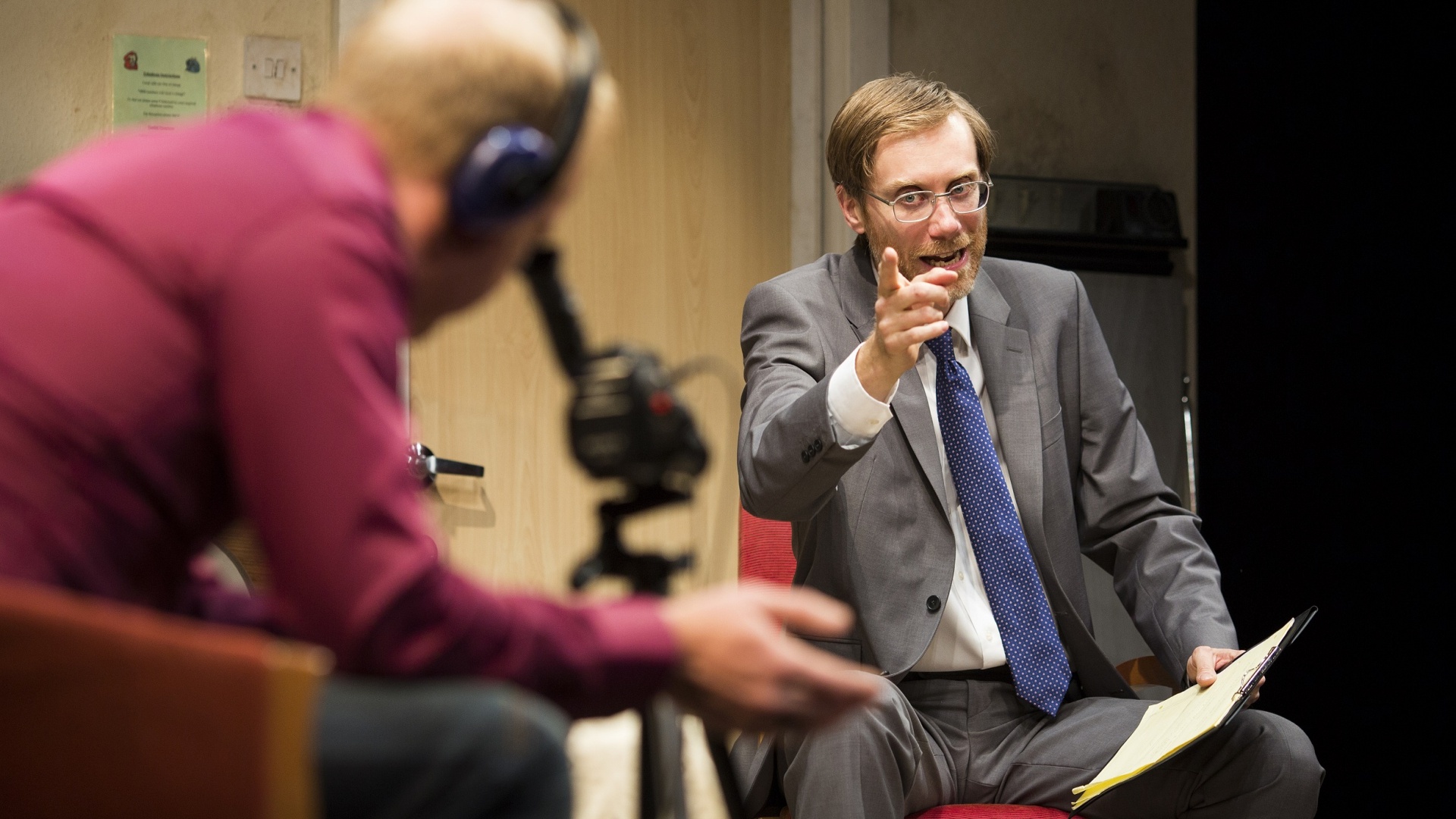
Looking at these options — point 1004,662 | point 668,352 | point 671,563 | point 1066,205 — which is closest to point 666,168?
point 668,352

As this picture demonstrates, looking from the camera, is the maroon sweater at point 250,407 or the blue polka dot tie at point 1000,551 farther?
the blue polka dot tie at point 1000,551

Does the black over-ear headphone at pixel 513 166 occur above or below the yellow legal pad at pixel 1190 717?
above

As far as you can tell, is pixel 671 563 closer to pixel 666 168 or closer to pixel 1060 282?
pixel 1060 282

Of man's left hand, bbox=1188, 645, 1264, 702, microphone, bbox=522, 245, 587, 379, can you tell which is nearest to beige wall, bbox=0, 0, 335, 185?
man's left hand, bbox=1188, 645, 1264, 702

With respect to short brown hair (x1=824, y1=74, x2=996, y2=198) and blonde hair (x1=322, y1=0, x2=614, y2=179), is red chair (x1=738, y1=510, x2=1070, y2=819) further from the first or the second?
blonde hair (x1=322, y1=0, x2=614, y2=179)

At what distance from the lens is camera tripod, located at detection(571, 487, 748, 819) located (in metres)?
0.91

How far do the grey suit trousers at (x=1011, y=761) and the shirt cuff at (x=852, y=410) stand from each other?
0.34m

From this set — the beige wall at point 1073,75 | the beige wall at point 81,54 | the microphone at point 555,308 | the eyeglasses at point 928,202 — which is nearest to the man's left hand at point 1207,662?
the eyeglasses at point 928,202

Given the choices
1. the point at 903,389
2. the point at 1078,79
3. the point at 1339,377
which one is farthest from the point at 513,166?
the point at 1078,79

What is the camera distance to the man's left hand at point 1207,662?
5.88ft

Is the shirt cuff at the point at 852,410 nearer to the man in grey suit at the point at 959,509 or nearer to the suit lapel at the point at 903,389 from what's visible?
the man in grey suit at the point at 959,509

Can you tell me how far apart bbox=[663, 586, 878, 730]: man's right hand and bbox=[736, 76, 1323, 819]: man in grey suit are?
Result: 0.88 meters

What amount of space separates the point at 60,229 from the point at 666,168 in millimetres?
2958

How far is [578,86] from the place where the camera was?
86 centimetres
